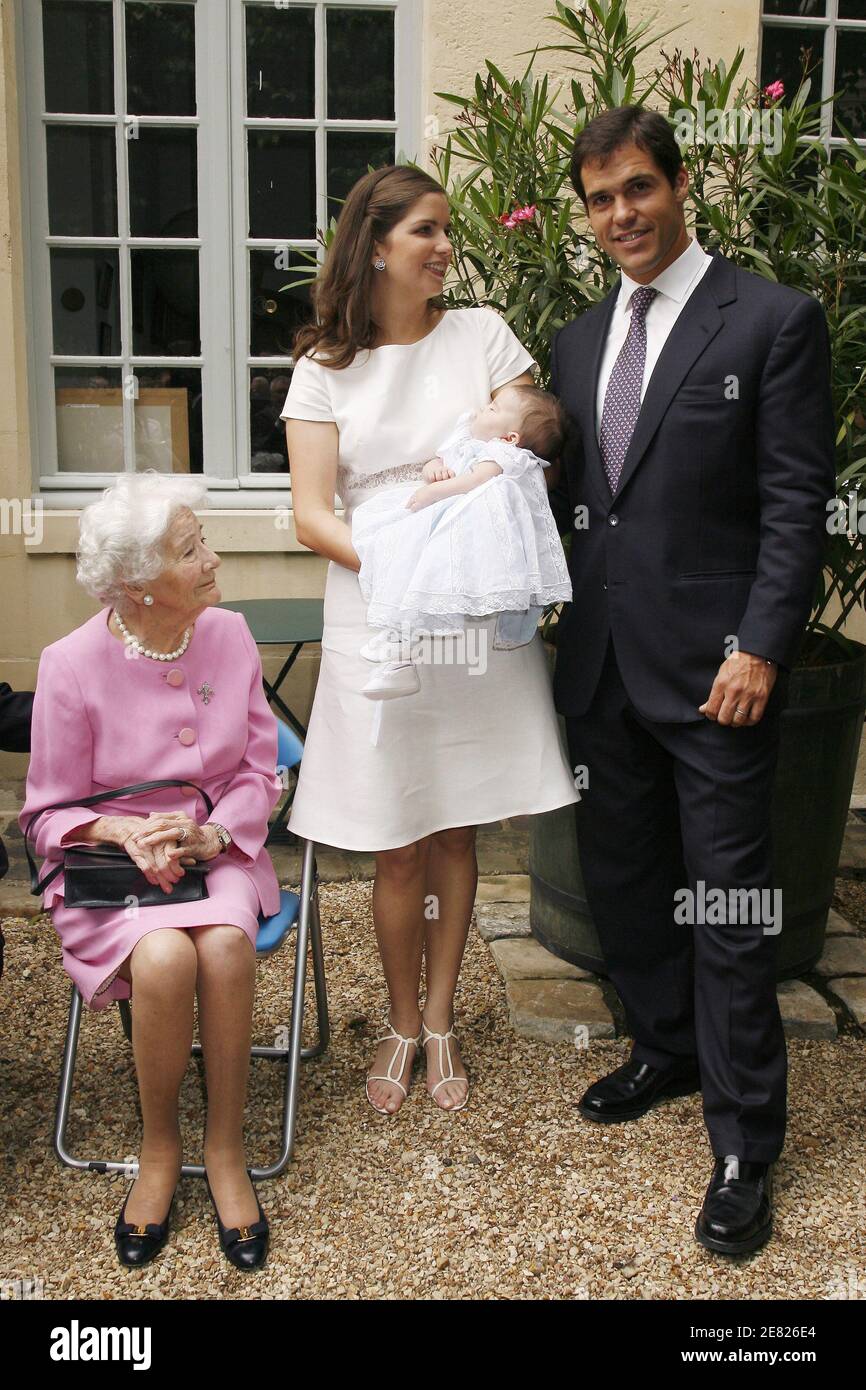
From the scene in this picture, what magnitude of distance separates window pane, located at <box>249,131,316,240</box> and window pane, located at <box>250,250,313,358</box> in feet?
0.41

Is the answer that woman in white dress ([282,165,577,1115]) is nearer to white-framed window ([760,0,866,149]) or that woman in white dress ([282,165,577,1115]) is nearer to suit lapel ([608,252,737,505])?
suit lapel ([608,252,737,505])

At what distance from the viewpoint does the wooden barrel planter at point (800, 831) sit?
11.7 feet

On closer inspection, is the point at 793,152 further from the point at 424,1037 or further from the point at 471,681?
the point at 424,1037

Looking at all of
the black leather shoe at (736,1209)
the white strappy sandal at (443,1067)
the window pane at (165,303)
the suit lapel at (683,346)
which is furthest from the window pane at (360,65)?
the black leather shoe at (736,1209)

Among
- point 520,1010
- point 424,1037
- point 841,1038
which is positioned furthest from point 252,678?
point 841,1038

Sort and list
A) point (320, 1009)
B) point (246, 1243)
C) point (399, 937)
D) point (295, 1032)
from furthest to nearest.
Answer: point (320, 1009), point (399, 937), point (295, 1032), point (246, 1243)

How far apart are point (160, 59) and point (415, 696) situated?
3.97 metres

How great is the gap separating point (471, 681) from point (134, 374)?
3.50 m

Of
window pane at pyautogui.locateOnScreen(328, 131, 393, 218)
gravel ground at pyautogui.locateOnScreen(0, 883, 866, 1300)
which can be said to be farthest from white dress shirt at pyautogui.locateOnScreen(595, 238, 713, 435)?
window pane at pyautogui.locateOnScreen(328, 131, 393, 218)

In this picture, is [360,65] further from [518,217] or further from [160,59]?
[518,217]

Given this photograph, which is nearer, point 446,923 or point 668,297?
point 668,297

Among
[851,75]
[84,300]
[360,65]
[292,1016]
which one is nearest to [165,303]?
[84,300]

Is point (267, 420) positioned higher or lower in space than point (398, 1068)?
higher

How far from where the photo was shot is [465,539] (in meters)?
2.65
